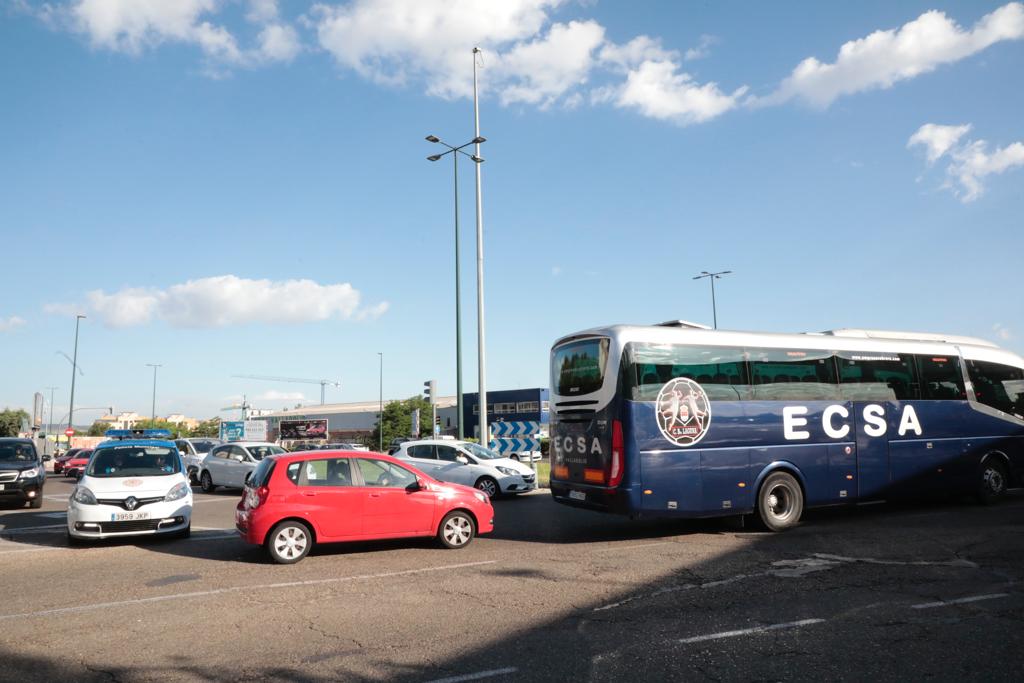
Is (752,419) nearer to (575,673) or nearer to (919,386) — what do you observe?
(919,386)

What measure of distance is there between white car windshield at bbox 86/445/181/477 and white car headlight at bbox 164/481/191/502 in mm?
461

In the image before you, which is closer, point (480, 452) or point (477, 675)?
point (477, 675)

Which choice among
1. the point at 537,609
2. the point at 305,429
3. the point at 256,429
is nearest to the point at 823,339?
the point at 537,609

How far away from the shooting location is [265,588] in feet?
26.2

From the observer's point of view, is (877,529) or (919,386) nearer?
(877,529)

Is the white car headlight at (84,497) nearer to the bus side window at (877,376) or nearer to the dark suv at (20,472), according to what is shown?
the dark suv at (20,472)

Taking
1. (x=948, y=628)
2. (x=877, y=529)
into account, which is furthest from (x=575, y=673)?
(x=877, y=529)

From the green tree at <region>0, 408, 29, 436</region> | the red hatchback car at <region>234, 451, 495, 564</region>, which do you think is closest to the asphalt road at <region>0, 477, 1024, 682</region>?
the red hatchback car at <region>234, 451, 495, 564</region>

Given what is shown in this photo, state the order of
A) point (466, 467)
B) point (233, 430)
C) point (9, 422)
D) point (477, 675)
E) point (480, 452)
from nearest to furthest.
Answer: point (477, 675) → point (466, 467) → point (480, 452) → point (233, 430) → point (9, 422)

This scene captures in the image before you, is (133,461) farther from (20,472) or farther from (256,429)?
(256,429)

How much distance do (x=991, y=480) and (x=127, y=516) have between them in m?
16.0

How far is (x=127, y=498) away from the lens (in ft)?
36.5

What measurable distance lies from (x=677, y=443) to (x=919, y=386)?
596 cm

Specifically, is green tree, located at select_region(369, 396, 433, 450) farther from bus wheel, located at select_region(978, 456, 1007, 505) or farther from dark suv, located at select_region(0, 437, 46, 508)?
bus wheel, located at select_region(978, 456, 1007, 505)
